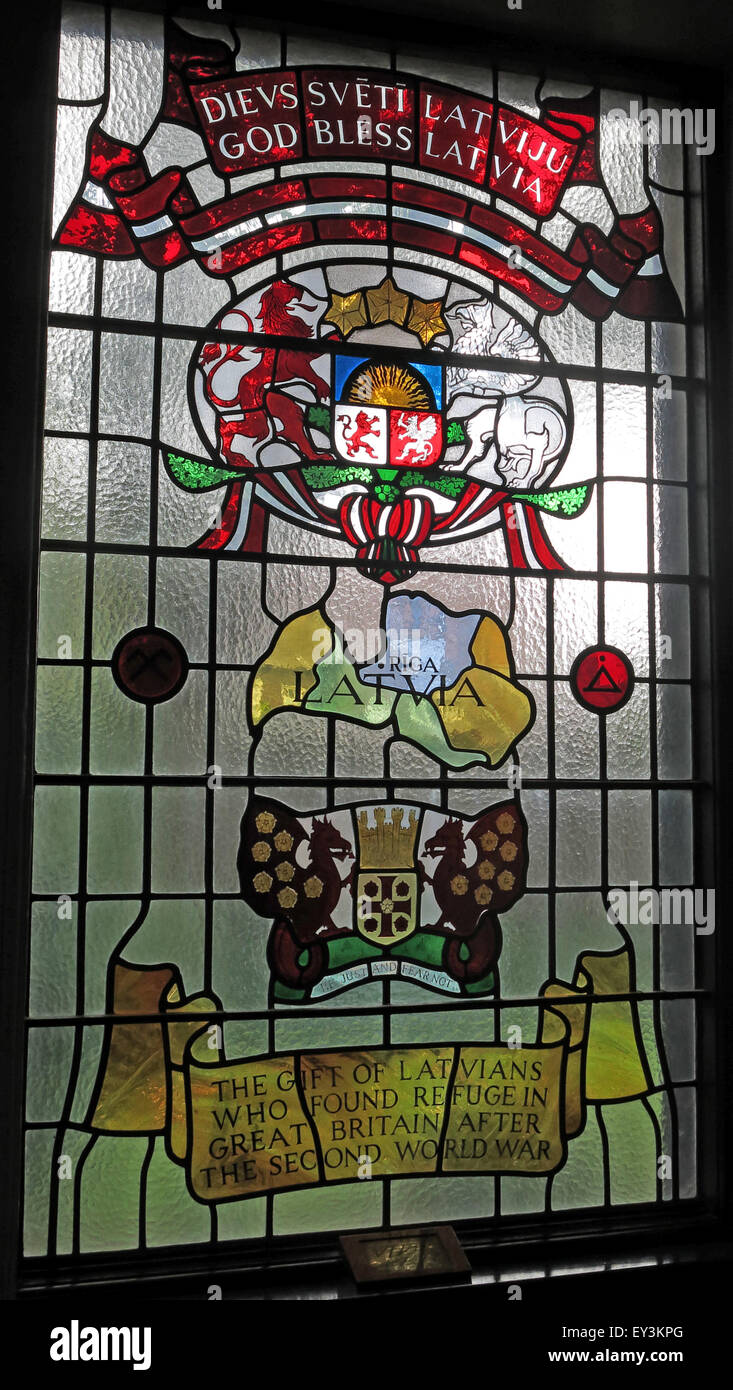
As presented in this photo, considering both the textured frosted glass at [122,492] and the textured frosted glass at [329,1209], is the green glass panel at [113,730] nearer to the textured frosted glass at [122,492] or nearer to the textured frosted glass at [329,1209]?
the textured frosted glass at [122,492]

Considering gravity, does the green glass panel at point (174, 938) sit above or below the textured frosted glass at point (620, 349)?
below

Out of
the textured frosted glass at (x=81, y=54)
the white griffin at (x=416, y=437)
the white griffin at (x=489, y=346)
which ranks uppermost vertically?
the textured frosted glass at (x=81, y=54)

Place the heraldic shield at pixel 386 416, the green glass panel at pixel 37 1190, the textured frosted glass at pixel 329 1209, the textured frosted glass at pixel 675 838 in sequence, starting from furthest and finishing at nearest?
the textured frosted glass at pixel 675 838 < the heraldic shield at pixel 386 416 < the textured frosted glass at pixel 329 1209 < the green glass panel at pixel 37 1190

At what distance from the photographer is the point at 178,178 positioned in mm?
2020

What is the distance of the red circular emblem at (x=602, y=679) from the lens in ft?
7.02

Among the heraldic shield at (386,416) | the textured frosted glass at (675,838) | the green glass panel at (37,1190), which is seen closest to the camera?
the green glass panel at (37,1190)

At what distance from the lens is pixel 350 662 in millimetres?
2020

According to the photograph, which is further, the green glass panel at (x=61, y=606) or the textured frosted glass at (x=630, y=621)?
the textured frosted glass at (x=630, y=621)

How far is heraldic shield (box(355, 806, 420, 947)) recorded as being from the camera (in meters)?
1.99

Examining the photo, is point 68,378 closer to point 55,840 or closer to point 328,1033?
point 55,840

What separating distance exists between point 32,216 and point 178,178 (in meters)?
0.30

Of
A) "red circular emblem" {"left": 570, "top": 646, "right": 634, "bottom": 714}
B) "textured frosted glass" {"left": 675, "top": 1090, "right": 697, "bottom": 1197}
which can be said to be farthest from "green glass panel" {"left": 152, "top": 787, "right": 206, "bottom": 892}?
"textured frosted glass" {"left": 675, "top": 1090, "right": 697, "bottom": 1197}

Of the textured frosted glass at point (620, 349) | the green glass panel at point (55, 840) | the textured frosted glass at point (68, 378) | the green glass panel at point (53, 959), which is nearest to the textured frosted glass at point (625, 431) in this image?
the textured frosted glass at point (620, 349)

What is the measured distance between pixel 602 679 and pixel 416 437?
1.88 ft
